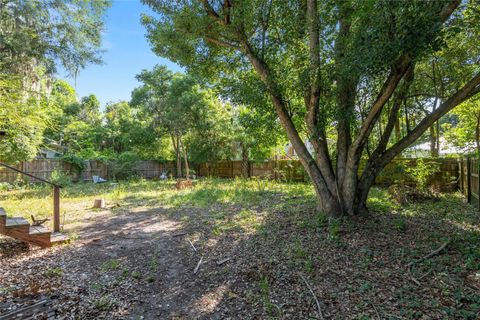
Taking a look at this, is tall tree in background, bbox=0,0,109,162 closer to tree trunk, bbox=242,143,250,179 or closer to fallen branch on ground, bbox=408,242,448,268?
fallen branch on ground, bbox=408,242,448,268

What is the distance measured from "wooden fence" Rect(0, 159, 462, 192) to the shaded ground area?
9.71 feet

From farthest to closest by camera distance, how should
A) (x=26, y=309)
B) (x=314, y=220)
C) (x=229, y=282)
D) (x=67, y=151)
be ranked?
(x=67, y=151), (x=314, y=220), (x=229, y=282), (x=26, y=309)

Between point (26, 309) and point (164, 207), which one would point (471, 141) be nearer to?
point (164, 207)

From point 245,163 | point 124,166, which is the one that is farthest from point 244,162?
point 124,166

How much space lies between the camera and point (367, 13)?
123 inches

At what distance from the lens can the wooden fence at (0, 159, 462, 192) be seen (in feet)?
25.7

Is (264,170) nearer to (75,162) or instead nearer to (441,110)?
(75,162)

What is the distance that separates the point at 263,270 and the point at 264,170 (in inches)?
454

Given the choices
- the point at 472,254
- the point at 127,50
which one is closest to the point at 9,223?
the point at 472,254

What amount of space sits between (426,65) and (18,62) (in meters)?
10.1

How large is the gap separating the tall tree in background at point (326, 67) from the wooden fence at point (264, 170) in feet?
11.1

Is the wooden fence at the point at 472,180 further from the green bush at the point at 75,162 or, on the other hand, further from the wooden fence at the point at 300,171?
the green bush at the point at 75,162

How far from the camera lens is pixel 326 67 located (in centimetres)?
408

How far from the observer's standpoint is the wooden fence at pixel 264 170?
784 centimetres
